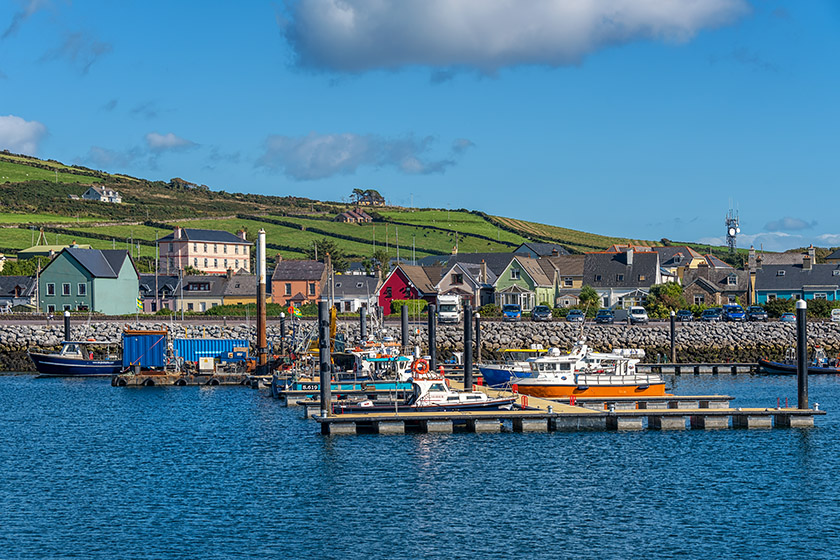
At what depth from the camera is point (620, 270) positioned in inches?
4771

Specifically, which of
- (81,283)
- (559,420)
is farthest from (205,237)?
(559,420)

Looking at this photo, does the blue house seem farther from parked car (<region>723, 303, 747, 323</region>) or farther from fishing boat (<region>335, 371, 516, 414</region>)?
fishing boat (<region>335, 371, 516, 414</region>)

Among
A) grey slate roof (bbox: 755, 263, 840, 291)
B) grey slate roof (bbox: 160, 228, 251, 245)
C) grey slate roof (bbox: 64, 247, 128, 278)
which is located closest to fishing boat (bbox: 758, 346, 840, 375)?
grey slate roof (bbox: 755, 263, 840, 291)

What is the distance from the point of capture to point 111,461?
42.4 m

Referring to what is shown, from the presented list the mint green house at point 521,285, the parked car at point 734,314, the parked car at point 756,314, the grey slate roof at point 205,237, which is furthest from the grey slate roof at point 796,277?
the grey slate roof at point 205,237

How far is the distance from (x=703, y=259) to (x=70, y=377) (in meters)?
94.2

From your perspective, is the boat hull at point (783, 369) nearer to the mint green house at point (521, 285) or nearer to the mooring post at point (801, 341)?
the mooring post at point (801, 341)

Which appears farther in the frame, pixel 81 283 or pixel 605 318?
pixel 81 283

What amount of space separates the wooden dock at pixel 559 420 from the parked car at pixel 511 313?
175 feet

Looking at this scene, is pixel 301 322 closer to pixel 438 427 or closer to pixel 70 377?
pixel 70 377

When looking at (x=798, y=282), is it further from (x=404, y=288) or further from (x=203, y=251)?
(x=203, y=251)

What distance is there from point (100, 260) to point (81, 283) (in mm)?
3254

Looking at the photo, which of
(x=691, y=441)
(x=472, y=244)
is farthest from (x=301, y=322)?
(x=472, y=244)

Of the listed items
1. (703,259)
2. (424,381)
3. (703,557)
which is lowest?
(703,557)
